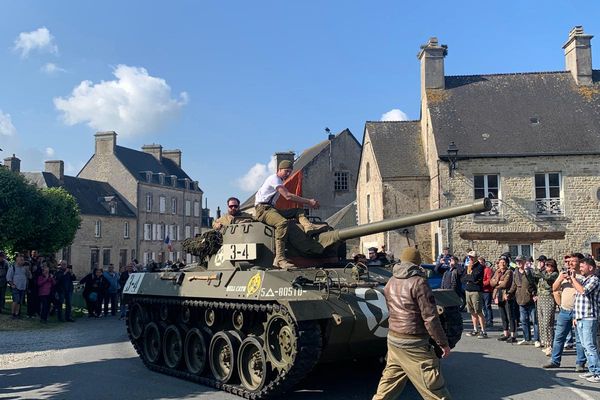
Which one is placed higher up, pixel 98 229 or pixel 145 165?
pixel 145 165

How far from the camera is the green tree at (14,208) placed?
1051 inches

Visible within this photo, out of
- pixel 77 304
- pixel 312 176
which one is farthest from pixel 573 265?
pixel 312 176

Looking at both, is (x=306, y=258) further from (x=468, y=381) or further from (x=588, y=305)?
(x=588, y=305)

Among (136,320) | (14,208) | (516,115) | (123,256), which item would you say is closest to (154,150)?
(123,256)

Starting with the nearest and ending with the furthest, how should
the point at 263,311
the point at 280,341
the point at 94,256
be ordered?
the point at 280,341 → the point at 263,311 → the point at 94,256

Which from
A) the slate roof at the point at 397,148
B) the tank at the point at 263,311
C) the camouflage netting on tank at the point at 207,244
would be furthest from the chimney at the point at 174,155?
the camouflage netting on tank at the point at 207,244

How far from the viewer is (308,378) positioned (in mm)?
9469

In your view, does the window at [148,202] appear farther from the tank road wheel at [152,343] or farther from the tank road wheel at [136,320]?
the tank road wheel at [152,343]

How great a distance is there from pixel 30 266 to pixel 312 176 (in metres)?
24.0

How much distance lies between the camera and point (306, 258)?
956 cm

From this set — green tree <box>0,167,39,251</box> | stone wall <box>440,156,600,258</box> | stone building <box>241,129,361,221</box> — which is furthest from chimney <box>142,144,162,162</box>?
stone wall <box>440,156,600,258</box>

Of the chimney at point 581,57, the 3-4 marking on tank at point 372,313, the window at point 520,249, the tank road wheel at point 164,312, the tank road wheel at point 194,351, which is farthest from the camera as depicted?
the chimney at point 581,57

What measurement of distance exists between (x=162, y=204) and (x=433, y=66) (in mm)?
35382

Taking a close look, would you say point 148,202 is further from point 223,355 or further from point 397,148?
point 223,355
